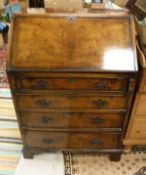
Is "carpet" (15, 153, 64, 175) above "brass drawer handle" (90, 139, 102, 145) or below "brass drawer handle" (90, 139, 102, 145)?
below

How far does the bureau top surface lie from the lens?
111 centimetres

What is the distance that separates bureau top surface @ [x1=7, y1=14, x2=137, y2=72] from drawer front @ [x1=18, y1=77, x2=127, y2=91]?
0.08 metres

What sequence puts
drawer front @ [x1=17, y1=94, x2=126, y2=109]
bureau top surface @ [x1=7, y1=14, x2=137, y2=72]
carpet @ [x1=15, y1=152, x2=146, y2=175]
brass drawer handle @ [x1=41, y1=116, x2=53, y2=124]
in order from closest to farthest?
bureau top surface @ [x1=7, y1=14, x2=137, y2=72] < drawer front @ [x1=17, y1=94, x2=126, y2=109] < brass drawer handle @ [x1=41, y1=116, x2=53, y2=124] < carpet @ [x1=15, y1=152, x2=146, y2=175]

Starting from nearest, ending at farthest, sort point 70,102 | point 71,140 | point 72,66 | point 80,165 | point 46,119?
point 72,66 → point 70,102 → point 46,119 → point 71,140 → point 80,165

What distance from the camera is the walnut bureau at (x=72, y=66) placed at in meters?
1.12

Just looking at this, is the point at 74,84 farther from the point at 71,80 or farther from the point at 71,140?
the point at 71,140

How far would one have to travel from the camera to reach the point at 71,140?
4.91 ft

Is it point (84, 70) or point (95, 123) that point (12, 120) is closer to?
point (95, 123)

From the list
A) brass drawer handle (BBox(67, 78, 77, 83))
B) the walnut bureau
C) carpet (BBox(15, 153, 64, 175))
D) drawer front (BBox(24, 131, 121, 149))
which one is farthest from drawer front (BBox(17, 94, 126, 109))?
carpet (BBox(15, 153, 64, 175))

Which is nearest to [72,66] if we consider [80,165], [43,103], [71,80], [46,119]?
[71,80]

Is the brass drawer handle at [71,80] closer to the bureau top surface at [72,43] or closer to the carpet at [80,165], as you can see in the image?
the bureau top surface at [72,43]

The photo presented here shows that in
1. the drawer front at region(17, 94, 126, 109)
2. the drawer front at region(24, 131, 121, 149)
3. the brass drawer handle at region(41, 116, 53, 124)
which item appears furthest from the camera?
the drawer front at region(24, 131, 121, 149)

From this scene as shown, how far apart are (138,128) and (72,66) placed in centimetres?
74

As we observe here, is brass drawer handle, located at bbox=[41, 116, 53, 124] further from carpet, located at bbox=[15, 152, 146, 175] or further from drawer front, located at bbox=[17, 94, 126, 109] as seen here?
carpet, located at bbox=[15, 152, 146, 175]
